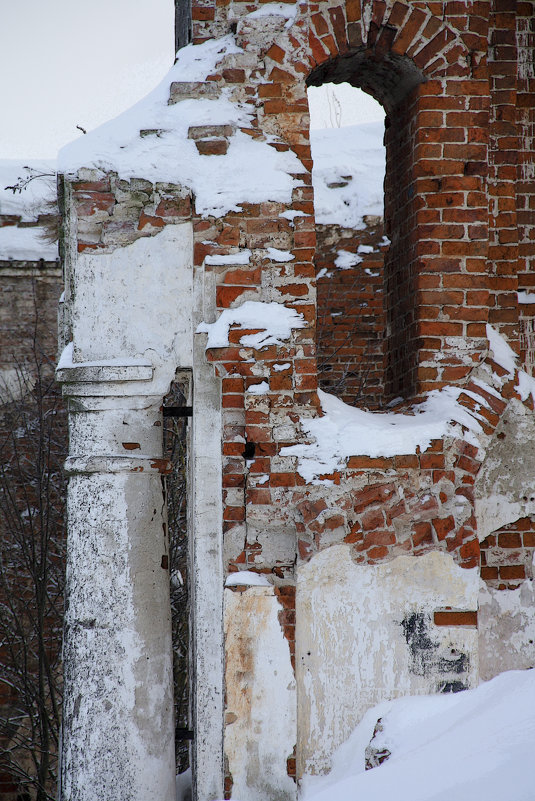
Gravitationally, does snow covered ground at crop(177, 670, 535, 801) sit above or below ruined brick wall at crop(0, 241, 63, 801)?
below

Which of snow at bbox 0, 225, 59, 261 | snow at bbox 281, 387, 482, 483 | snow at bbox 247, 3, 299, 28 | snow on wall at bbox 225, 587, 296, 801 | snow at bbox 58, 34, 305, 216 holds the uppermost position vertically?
snow at bbox 0, 225, 59, 261

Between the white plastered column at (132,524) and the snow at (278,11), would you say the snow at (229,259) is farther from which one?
the snow at (278,11)

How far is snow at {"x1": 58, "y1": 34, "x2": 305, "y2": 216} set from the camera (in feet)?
10.9

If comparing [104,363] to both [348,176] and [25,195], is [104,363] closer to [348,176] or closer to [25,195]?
[348,176]

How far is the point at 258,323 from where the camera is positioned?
329 cm

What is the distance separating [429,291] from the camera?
347cm

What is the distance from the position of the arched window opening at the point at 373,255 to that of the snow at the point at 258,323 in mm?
614

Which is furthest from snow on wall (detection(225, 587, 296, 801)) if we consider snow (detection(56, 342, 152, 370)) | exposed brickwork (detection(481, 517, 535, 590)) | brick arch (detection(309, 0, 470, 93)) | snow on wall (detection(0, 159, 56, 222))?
snow on wall (detection(0, 159, 56, 222))

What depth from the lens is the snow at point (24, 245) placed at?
8305mm

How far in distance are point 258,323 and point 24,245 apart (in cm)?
583

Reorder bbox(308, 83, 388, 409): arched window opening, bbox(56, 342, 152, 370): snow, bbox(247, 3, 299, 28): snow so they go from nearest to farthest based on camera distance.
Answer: bbox(56, 342, 152, 370): snow
bbox(247, 3, 299, 28): snow
bbox(308, 83, 388, 409): arched window opening

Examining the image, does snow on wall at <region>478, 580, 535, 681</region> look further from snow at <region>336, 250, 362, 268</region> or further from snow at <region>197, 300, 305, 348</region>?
snow at <region>336, 250, 362, 268</region>

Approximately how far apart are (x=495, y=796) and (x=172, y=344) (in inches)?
89.3

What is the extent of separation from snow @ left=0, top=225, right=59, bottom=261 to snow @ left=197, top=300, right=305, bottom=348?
5.53m
